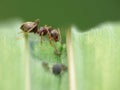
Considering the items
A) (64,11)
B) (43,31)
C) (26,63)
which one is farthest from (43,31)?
(64,11)

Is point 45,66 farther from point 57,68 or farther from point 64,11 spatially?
point 64,11

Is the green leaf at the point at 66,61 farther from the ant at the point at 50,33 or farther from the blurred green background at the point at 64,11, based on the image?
the blurred green background at the point at 64,11

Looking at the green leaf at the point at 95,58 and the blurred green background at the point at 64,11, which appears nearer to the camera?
the green leaf at the point at 95,58

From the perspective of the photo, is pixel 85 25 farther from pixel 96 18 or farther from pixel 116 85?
pixel 116 85

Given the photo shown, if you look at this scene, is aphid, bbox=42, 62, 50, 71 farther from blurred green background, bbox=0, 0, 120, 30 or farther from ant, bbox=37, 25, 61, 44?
blurred green background, bbox=0, 0, 120, 30

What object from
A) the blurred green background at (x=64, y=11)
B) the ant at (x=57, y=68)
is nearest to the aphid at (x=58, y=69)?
the ant at (x=57, y=68)
